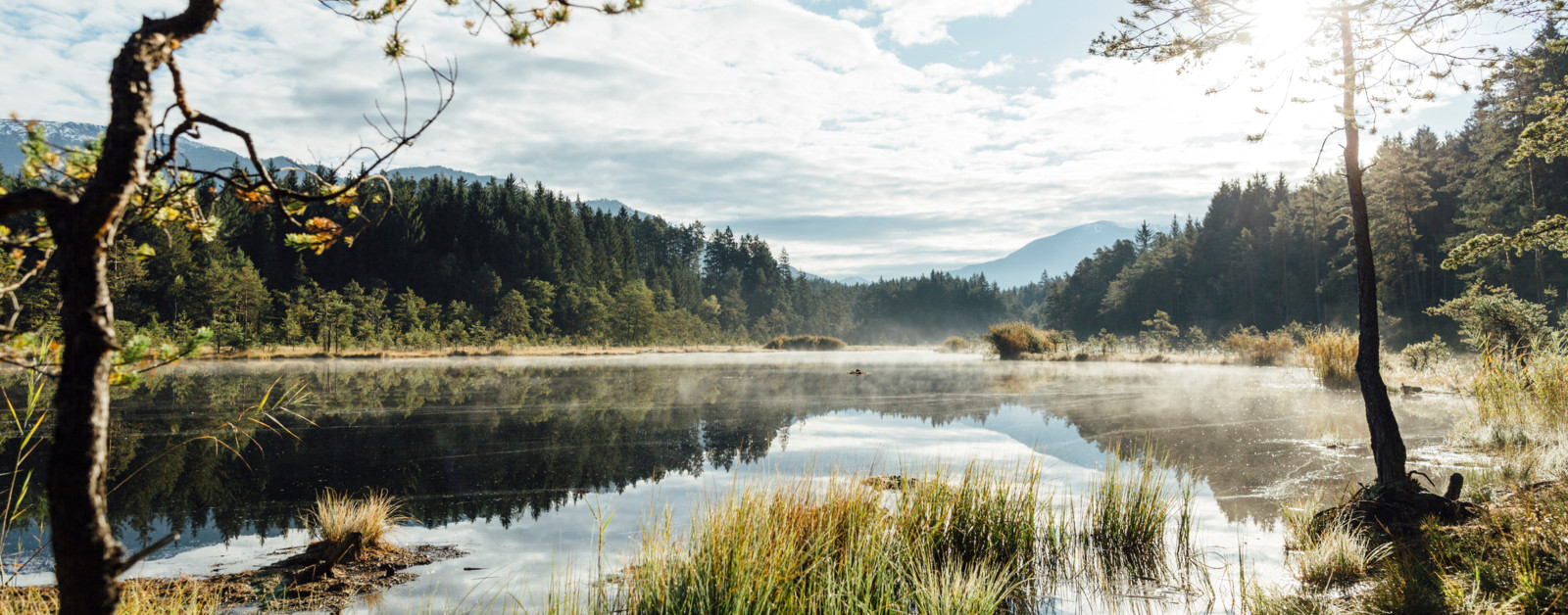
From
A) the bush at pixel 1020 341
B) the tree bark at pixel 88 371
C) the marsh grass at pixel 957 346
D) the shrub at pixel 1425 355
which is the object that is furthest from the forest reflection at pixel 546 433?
the marsh grass at pixel 957 346

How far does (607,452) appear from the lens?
8977 mm

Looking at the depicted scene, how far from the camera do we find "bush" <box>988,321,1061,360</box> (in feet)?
107

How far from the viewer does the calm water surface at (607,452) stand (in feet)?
16.9

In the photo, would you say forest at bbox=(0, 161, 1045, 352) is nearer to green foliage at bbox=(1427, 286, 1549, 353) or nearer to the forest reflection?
the forest reflection

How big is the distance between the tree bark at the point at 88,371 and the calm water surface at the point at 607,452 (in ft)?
7.16

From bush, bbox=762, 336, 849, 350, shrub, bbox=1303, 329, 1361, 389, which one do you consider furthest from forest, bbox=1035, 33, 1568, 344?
bush, bbox=762, 336, 849, 350

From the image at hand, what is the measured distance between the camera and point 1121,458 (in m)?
8.32

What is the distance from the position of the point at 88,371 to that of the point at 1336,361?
20.9 m

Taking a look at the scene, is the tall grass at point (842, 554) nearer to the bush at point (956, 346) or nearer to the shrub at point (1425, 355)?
the shrub at point (1425, 355)

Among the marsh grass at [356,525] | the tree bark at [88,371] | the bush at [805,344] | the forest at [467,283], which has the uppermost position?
the forest at [467,283]

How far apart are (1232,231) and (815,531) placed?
257 ft

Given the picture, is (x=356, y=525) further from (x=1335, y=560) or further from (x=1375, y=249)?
(x=1375, y=249)

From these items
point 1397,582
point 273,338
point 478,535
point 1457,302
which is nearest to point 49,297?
point 273,338

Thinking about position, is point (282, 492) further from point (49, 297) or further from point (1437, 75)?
point (49, 297)
